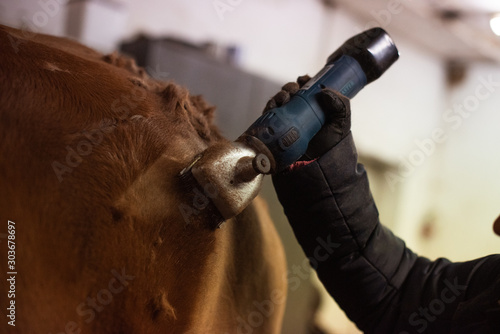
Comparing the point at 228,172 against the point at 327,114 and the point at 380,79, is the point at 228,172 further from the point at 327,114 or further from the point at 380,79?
the point at 380,79

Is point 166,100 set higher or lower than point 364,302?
higher

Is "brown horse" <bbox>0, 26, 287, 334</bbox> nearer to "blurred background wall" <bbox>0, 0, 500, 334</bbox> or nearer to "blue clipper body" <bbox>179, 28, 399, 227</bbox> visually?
"blue clipper body" <bbox>179, 28, 399, 227</bbox>

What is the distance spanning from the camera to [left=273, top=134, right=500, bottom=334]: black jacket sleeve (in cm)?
74

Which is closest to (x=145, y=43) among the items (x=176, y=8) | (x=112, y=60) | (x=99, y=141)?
(x=176, y=8)

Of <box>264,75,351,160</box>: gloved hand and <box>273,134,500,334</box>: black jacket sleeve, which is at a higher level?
<box>264,75,351,160</box>: gloved hand

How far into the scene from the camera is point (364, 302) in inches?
32.6

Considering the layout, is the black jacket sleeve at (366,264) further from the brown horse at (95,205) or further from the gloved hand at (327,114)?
the brown horse at (95,205)

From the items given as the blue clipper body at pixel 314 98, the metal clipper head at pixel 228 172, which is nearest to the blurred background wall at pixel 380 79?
the blue clipper body at pixel 314 98

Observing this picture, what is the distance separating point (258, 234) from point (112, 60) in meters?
0.43

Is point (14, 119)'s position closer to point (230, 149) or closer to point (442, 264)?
point (230, 149)

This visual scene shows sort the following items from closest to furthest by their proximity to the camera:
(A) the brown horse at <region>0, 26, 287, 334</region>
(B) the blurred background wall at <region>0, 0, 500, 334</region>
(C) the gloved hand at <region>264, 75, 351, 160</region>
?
(A) the brown horse at <region>0, 26, 287, 334</region> → (C) the gloved hand at <region>264, 75, 351, 160</region> → (B) the blurred background wall at <region>0, 0, 500, 334</region>

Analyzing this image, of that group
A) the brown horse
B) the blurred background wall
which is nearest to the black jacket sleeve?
the brown horse

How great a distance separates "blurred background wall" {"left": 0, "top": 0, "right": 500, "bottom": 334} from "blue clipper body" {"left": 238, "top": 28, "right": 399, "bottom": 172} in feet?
4.63

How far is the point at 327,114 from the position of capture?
2.29 feet
